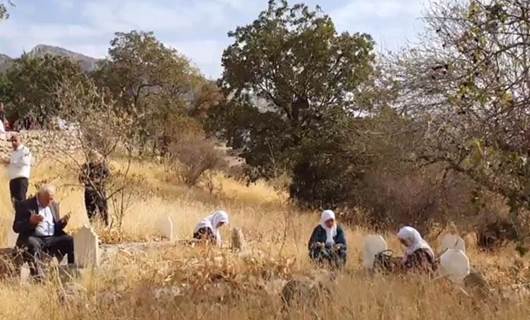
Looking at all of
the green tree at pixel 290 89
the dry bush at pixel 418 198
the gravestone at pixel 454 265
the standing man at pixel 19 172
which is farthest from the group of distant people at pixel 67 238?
the green tree at pixel 290 89

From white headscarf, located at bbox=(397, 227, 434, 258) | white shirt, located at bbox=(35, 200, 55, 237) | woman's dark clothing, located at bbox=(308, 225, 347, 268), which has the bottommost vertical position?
woman's dark clothing, located at bbox=(308, 225, 347, 268)

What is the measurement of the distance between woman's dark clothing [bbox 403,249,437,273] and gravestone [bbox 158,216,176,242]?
457 cm

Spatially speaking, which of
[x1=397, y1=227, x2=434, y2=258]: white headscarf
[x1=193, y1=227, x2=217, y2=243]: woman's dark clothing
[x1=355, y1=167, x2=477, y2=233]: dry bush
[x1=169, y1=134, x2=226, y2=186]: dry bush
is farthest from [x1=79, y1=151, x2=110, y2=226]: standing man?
[x1=169, y1=134, x2=226, y2=186]: dry bush

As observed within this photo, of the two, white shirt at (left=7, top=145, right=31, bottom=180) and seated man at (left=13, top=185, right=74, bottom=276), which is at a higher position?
white shirt at (left=7, top=145, right=31, bottom=180)

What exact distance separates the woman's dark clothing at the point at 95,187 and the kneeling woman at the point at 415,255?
5585mm

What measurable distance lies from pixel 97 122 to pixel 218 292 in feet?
20.6

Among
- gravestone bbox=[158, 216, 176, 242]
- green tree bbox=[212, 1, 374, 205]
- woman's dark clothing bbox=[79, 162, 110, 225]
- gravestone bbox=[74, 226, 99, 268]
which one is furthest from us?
green tree bbox=[212, 1, 374, 205]

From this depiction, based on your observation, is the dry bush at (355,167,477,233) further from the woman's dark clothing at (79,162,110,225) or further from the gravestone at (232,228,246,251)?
the woman's dark clothing at (79,162,110,225)

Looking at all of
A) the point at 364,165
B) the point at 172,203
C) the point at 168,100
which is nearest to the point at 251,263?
the point at 172,203

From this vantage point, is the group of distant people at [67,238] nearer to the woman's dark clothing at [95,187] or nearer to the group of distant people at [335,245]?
the group of distant people at [335,245]

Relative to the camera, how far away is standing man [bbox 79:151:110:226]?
12.6 metres

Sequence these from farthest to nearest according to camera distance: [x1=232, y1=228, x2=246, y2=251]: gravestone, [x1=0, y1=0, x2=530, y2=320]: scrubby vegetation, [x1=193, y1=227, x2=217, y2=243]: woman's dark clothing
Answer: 1. [x1=193, y1=227, x2=217, y2=243]: woman's dark clothing
2. [x1=232, y1=228, x2=246, y2=251]: gravestone
3. [x1=0, y1=0, x2=530, y2=320]: scrubby vegetation

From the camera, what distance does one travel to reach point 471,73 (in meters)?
4.57

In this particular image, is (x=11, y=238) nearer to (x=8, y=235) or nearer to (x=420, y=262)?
(x=8, y=235)
